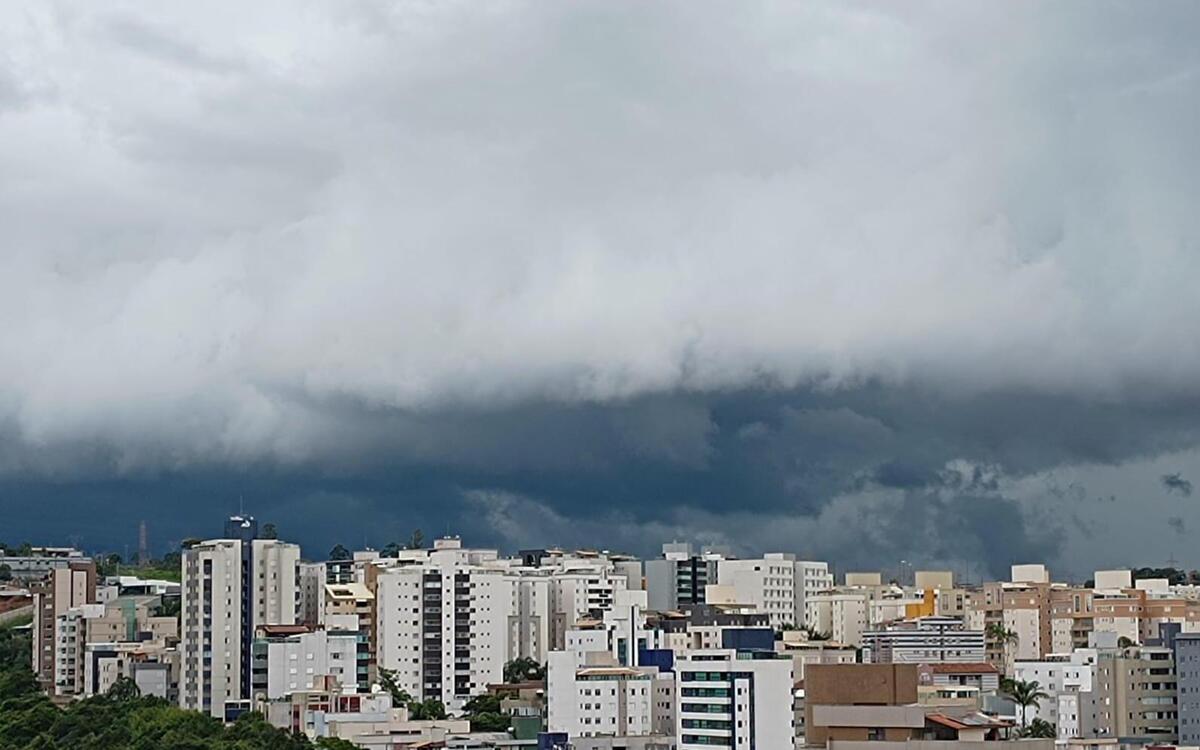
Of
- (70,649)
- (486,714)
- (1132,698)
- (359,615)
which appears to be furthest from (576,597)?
(1132,698)

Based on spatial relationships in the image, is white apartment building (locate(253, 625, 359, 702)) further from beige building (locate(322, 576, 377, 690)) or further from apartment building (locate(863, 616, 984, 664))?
apartment building (locate(863, 616, 984, 664))

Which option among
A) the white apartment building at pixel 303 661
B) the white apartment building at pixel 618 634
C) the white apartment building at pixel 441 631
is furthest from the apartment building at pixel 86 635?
the white apartment building at pixel 618 634

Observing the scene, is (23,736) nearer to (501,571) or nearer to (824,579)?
(501,571)

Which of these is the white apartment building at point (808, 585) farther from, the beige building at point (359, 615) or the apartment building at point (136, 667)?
the apartment building at point (136, 667)

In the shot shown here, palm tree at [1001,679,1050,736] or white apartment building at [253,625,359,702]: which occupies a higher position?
white apartment building at [253,625,359,702]

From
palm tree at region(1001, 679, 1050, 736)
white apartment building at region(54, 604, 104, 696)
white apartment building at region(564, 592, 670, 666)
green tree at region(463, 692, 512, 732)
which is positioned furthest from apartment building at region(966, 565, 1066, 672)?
white apartment building at region(54, 604, 104, 696)

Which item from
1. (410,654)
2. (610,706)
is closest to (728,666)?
(610,706)
